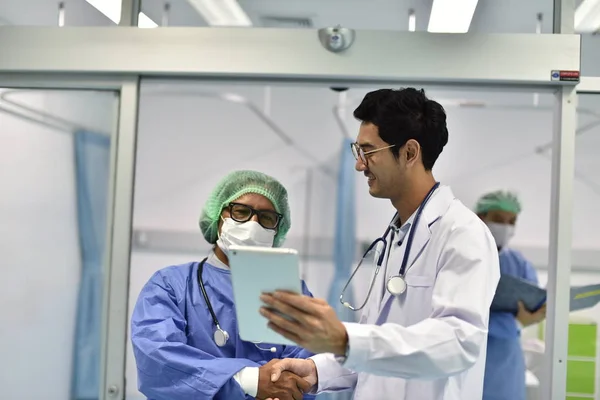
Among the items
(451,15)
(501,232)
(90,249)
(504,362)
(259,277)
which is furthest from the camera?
(501,232)

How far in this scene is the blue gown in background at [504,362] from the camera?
2.54 m

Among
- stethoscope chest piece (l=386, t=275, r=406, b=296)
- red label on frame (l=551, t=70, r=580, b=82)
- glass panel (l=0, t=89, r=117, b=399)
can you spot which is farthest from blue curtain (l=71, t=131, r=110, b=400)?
red label on frame (l=551, t=70, r=580, b=82)

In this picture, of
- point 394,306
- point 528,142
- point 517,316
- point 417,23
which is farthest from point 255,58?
point 528,142

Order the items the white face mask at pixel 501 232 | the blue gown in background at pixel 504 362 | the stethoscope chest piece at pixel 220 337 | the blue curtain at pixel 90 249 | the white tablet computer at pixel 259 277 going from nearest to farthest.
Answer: the white tablet computer at pixel 259 277 < the stethoscope chest piece at pixel 220 337 < the blue curtain at pixel 90 249 < the blue gown in background at pixel 504 362 < the white face mask at pixel 501 232

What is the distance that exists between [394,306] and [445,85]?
766 mm

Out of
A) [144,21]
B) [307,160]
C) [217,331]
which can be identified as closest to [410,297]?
[217,331]

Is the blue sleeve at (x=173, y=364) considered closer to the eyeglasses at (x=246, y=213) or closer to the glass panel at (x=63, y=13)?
the eyeglasses at (x=246, y=213)

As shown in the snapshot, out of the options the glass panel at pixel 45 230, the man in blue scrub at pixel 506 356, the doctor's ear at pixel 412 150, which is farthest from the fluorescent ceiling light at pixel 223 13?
the man in blue scrub at pixel 506 356

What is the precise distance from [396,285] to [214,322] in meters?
0.53

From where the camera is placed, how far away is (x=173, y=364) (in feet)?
4.85

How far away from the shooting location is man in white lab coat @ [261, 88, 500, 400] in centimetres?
111

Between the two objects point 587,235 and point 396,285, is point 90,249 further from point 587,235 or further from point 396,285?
point 587,235

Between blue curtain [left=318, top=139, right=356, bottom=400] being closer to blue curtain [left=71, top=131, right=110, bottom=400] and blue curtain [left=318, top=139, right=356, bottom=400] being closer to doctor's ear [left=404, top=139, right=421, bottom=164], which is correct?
blue curtain [left=71, top=131, right=110, bottom=400]

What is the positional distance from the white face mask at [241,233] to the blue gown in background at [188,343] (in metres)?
0.10
